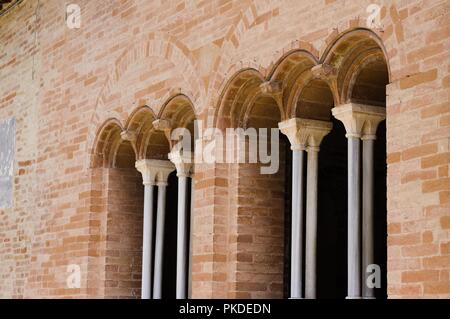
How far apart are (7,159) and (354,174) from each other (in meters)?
6.55

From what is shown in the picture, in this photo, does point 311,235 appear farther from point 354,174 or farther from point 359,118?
point 359,118

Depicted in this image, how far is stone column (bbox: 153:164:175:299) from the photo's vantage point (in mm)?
9289

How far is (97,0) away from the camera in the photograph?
33.7 ft

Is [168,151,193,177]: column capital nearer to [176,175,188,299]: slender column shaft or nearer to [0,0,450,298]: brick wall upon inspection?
[176,175,188,299]: slender column shaft

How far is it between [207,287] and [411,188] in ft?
8.01

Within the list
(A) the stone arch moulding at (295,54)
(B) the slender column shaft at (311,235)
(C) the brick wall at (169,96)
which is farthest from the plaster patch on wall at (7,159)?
(B) the slender column shaft at (311,235)

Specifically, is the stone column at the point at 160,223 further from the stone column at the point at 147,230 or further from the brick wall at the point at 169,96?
the brick wall at the point at 169,96

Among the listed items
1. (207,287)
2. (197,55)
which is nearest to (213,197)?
(207,287)

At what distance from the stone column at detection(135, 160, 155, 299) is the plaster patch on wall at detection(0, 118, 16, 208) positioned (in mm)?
3158

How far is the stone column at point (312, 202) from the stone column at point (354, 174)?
0.47 meters

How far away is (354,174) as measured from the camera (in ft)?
22.9

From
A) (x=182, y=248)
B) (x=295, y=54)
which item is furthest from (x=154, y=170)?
(x=295, y=54)

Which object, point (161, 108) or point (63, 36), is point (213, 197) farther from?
point (63, 36)

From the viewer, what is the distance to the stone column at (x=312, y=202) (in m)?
7.36
